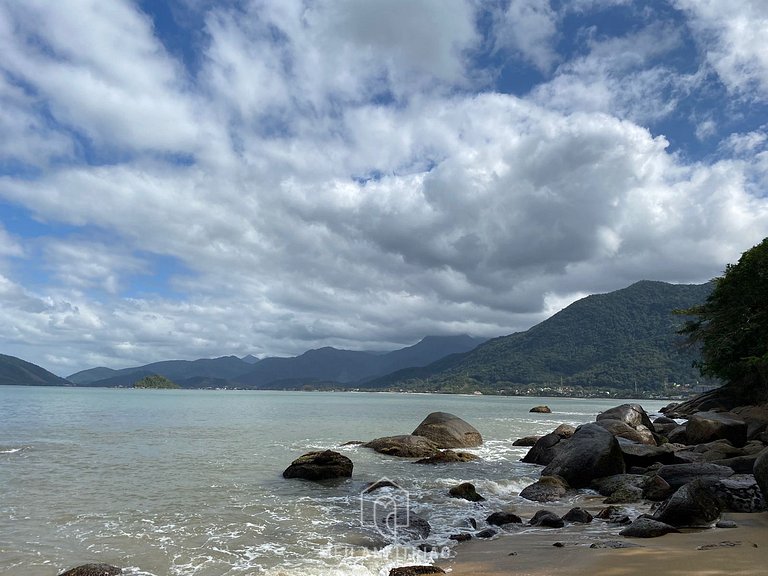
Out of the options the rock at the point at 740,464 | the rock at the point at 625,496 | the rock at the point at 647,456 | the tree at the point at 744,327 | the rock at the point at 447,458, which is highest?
the tree at the point at 744,327

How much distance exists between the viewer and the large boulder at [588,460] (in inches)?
740

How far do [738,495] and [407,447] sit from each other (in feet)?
58.3

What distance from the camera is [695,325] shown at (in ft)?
158

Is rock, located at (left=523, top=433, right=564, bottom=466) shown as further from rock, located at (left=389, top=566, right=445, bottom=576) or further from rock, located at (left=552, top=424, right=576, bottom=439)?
rock, located at (left=389, top=566, right=445, bottom=576)

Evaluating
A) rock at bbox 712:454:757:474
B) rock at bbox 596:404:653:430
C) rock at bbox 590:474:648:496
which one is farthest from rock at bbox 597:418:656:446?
rock at bbox 712:454:757:474

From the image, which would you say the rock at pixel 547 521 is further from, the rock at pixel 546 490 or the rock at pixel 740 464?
the rock at pixel 740 464

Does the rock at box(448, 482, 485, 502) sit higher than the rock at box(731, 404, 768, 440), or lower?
lower

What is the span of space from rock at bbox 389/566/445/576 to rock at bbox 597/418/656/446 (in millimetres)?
19856

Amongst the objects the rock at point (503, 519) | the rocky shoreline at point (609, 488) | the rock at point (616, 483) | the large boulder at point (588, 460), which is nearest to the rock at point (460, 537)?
the rocky shoreline at point (609, 488)

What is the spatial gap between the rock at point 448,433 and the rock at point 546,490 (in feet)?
42.1

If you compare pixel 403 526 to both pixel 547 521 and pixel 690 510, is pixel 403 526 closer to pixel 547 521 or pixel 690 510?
pixel 547 521

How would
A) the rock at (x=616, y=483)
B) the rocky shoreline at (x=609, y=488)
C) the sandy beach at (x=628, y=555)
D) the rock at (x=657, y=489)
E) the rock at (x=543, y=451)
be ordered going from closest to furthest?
the sandy beach at (x=628, y=555) → the rocky shoreline at (x=609, y=488) → the rock at (x=657, y=489) → the rock at (x=616, y=483) → the rock at (x=543, y=451)

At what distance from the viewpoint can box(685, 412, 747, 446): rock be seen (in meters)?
24.4

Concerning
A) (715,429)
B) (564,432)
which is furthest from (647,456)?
(564,432)
